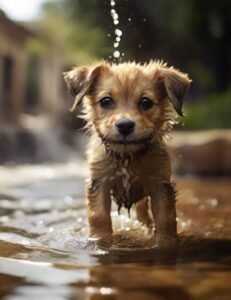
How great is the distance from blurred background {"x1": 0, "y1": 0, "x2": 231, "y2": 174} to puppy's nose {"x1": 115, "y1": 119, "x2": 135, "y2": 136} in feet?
27.1

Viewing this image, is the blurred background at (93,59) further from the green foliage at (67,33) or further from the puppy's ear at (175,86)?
the puppy's ear at (175,86)

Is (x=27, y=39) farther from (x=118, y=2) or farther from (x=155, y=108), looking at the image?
(x=155, y=108)

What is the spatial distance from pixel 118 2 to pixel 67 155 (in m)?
13.5

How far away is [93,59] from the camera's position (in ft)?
58.3

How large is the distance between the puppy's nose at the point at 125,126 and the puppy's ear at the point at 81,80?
0.55 metres

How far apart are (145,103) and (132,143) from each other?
1.14 ft

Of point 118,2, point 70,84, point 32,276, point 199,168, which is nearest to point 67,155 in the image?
point 199,168

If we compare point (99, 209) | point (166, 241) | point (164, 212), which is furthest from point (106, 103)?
point (166, 241)

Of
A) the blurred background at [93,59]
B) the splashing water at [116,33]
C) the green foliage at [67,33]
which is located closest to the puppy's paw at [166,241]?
the splashing water at [116,33]

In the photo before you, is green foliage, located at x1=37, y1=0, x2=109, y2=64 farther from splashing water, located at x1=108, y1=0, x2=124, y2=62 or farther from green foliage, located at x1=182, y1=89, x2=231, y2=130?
splashing water, located at x1=108, y1=0, x2=124, y2=62

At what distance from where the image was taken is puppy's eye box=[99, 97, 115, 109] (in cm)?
432

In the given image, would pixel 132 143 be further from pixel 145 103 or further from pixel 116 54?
pixel 116 54

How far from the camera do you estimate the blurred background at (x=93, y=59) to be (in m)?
13.7

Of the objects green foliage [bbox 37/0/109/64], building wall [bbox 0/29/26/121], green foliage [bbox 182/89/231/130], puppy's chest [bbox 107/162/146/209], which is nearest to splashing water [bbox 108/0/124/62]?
puppy's chest [bbox 107/162/146/209]
